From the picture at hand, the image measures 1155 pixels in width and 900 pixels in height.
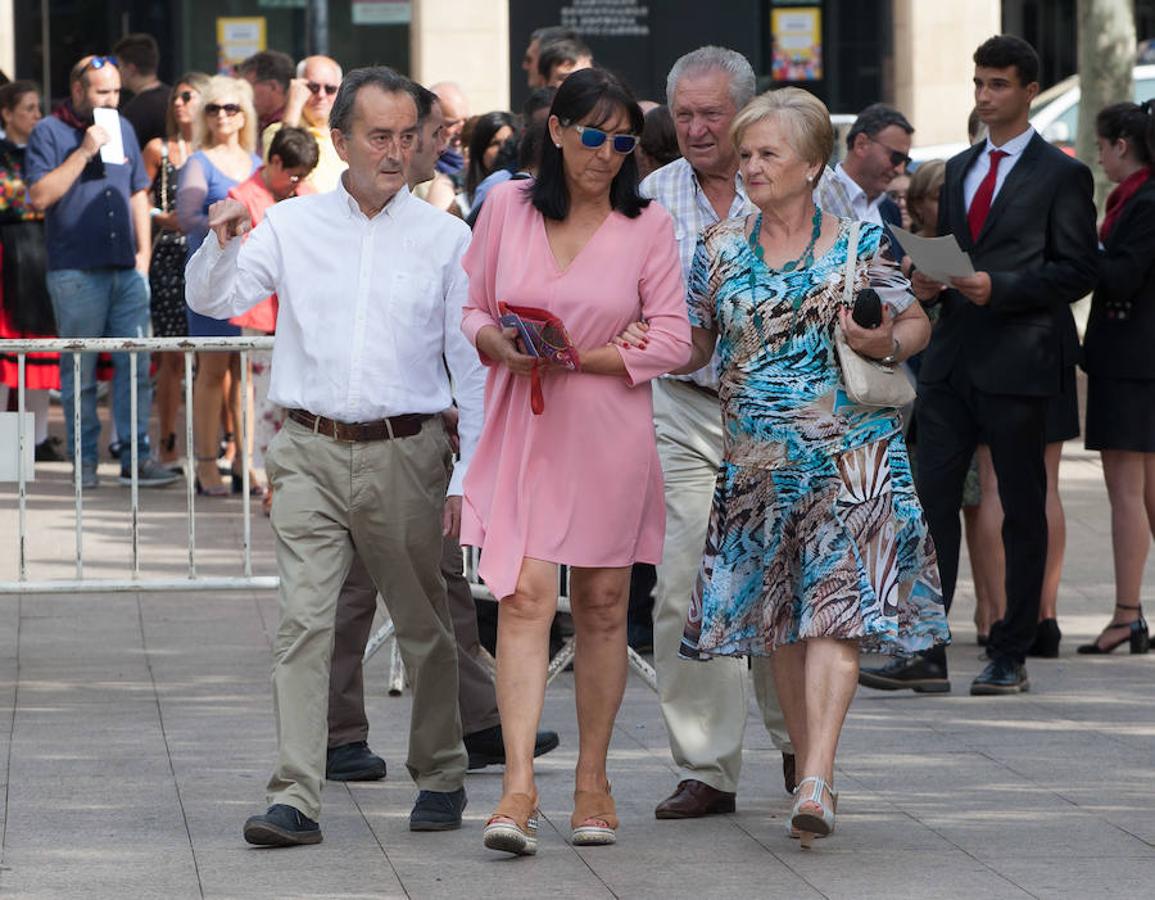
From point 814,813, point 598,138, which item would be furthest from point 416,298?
point 814,813

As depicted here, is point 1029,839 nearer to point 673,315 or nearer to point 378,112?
point 673,315

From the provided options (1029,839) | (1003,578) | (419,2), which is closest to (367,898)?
(1029,839)

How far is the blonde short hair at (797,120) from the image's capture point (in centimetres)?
620

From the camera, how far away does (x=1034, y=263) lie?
8375 millimetres

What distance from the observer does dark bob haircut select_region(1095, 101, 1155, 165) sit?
29.9 feet

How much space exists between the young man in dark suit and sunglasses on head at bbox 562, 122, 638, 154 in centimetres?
249

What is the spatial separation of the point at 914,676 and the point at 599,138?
311cm

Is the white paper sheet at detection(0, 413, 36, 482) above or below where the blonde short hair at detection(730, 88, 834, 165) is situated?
Answer: below

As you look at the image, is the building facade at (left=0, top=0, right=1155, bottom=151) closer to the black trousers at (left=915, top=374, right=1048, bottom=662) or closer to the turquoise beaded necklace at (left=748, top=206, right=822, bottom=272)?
the black trousers at (left=915, top=374, right=1048, bottom=662)

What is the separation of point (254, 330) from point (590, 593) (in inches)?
255

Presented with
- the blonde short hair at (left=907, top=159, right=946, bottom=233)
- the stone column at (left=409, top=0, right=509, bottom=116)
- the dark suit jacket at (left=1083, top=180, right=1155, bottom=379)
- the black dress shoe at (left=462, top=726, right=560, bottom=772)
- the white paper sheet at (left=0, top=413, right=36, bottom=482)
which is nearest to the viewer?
the black dress shoe at (left=462, top=726, right=560, bottom=772)

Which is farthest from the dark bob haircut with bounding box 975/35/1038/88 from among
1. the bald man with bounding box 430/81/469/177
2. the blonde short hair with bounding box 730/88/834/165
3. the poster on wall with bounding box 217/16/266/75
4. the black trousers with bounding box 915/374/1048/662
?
the poster on wall with bounding box 217/16/266/75

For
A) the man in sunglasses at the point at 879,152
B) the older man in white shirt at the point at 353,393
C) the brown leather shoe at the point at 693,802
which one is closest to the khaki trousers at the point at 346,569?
the older man in white shirt at the point at 353,393

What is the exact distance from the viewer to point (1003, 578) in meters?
9.38
